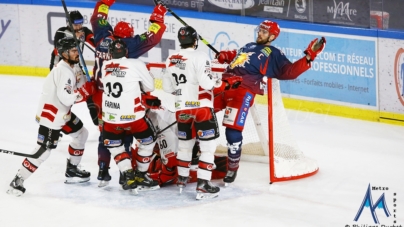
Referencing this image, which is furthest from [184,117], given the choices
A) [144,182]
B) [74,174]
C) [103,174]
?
[74,174]

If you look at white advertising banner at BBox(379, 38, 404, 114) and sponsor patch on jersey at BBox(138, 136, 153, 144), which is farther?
white advertising banner at BBox(379, 38, 404, 114)

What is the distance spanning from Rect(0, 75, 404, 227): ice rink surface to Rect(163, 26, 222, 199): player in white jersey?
0.26 m

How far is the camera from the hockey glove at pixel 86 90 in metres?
6.44

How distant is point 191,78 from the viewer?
20.7ft

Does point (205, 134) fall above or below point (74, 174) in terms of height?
above

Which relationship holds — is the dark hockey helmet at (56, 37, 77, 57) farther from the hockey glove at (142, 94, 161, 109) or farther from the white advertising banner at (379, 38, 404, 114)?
the white advertising banner at (379, 38, 404, 114)

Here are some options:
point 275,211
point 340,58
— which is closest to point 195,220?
point 275,211

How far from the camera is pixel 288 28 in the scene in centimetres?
894

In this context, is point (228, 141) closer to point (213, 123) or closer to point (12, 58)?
point (213, 123)

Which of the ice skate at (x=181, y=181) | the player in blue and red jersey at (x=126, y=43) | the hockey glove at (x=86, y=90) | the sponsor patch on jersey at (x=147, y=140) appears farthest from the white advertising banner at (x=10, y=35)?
the ice skate at (x=181, y=181)

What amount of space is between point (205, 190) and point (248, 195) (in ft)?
1.17

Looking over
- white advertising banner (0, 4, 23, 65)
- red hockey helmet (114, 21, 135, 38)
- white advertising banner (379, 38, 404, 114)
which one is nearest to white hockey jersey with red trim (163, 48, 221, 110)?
red hockey helmet (114, 21, 135, 38)

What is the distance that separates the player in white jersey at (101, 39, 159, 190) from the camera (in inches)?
245

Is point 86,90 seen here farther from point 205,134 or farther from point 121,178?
point 205,134
